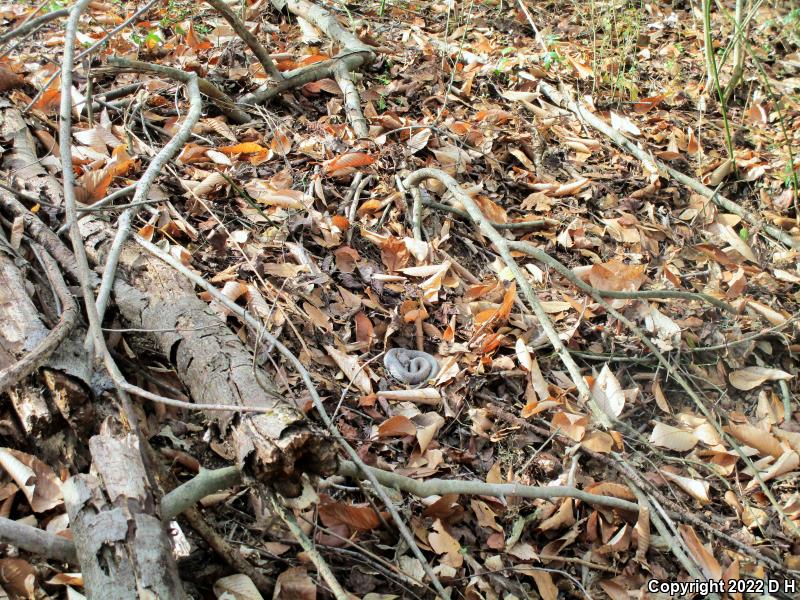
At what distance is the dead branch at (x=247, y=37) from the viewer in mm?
2945

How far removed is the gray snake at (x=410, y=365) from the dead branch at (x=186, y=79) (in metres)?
1.61

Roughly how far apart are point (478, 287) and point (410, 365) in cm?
54

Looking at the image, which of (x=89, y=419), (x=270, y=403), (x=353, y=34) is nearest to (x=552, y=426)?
(x=270, y=403)

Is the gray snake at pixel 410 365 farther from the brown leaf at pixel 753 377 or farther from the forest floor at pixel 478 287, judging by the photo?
the brown leaf at pixel 753 377

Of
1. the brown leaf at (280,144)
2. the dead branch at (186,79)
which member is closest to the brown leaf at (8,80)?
the dead branch at (186,79)

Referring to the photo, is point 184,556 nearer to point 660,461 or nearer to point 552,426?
point 552,426

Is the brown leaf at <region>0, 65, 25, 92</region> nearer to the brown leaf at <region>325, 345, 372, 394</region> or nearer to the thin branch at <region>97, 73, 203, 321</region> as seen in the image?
the thin branch at <region>97, 73, 203, 321</region>

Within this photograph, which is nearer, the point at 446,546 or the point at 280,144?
the point at 446,546

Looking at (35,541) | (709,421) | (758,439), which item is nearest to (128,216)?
(35,541)

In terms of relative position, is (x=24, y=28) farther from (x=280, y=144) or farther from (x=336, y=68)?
(x=336, y=68)

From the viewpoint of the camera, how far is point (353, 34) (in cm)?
385

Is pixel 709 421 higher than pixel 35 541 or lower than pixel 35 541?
lower

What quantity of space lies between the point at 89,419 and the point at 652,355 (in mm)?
2215

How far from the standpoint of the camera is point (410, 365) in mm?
2418
